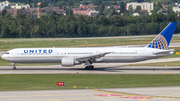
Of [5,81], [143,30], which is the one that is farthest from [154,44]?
[143,30]

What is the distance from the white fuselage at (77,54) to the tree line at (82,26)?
3099 inches

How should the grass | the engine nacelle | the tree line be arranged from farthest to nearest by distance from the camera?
the tree line, the engine nacelle, the grass

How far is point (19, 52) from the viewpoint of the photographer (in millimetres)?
49969

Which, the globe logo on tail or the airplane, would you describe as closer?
the airplane

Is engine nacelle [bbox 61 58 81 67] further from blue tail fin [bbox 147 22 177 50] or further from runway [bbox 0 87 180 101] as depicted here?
runway [bbox 0 87 180 101]

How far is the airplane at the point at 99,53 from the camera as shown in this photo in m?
48.0

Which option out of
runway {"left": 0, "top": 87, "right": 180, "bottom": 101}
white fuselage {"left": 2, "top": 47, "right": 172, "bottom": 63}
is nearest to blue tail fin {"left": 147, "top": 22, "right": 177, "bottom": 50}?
white fuselage {"left": 2, "top": 47, "right": 172, "bottom": 63}

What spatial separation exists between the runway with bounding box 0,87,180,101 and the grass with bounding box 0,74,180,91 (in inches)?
102

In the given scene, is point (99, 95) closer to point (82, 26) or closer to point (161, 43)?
point (161, 43)

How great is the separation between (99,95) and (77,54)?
2187cm

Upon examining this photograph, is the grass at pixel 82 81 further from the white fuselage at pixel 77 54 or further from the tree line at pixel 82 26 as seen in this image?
the tree line at pixel 82 26

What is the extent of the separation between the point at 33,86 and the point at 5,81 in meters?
6.08

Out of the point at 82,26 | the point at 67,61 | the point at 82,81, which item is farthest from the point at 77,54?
the point at 82,26

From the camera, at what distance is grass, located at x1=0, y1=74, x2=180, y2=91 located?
33.3m
